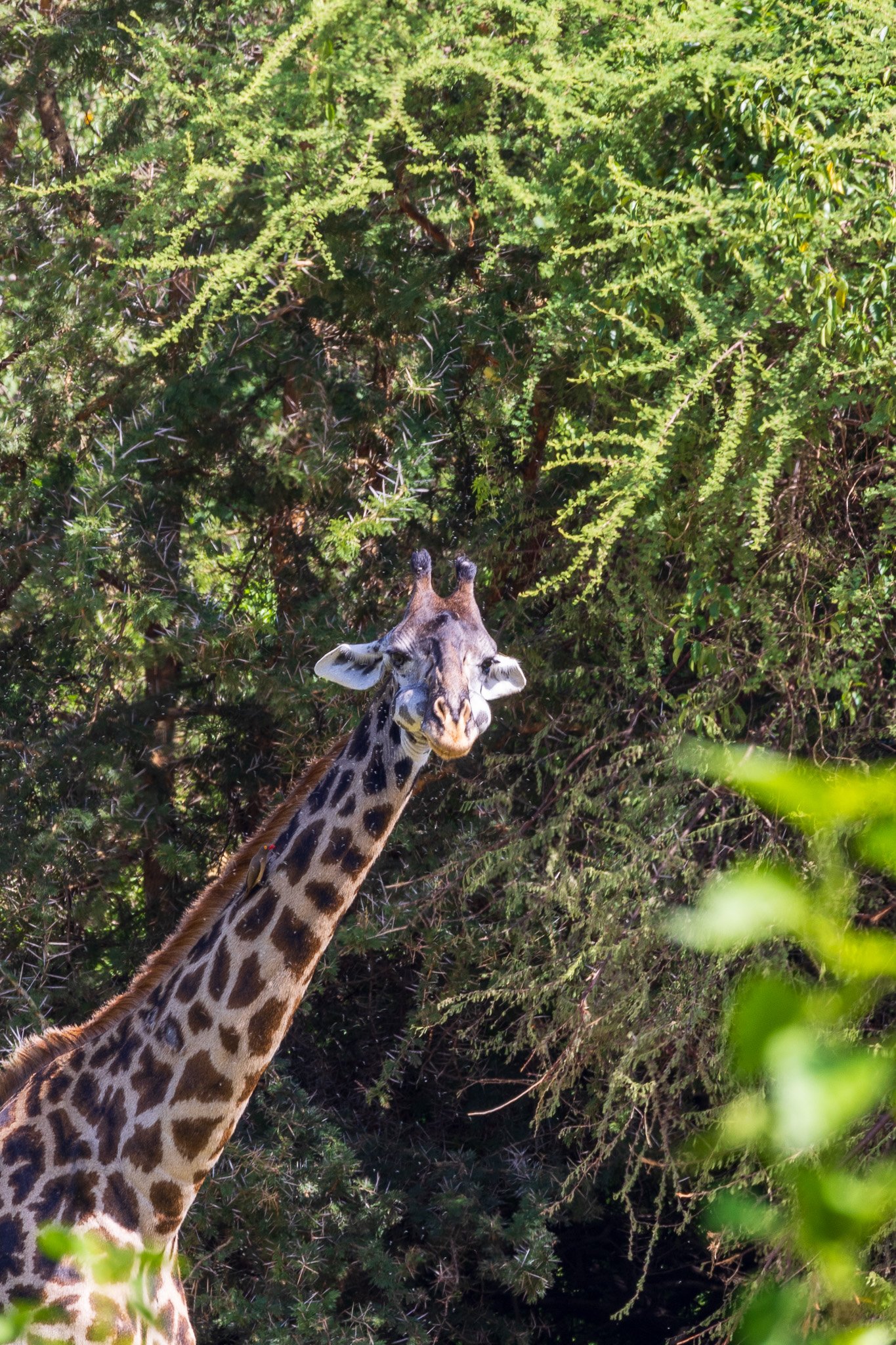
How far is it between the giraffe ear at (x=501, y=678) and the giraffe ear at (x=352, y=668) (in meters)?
0.19

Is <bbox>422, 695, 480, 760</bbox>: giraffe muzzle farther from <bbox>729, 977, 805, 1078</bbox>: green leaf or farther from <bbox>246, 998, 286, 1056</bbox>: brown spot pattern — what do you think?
<bbox>729, 977, 805, 1078</bbox>: green leaf

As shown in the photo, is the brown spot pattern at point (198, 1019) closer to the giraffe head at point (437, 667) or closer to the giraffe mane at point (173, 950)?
the giraffe mane at point (173, 950)

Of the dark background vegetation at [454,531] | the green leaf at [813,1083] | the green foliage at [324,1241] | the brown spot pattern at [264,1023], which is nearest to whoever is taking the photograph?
the green leaf at [813,1083]

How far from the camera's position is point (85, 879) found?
4.26 meters

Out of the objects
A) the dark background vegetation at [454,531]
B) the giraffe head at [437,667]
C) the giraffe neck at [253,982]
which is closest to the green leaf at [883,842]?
the giraffe head at [437,667]

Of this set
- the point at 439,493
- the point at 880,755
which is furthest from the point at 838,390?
the point at 439,493

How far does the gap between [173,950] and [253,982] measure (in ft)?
1.01

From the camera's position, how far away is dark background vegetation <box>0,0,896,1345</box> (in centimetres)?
312

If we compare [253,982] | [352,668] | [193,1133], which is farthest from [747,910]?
[193,1133]

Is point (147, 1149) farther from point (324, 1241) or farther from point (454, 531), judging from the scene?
point (454, 531)

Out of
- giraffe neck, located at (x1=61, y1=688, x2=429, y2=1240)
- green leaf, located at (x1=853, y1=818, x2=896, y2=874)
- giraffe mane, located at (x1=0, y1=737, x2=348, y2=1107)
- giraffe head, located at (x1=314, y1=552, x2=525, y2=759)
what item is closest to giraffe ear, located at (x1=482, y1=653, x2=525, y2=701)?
giraffe head, located at (x1=314, y1=552, x2=525, y2=759)

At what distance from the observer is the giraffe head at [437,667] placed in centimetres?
222

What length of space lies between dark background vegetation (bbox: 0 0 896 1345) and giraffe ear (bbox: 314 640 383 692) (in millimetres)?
692

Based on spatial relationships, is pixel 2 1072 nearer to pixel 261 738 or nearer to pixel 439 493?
pixel 261 738
